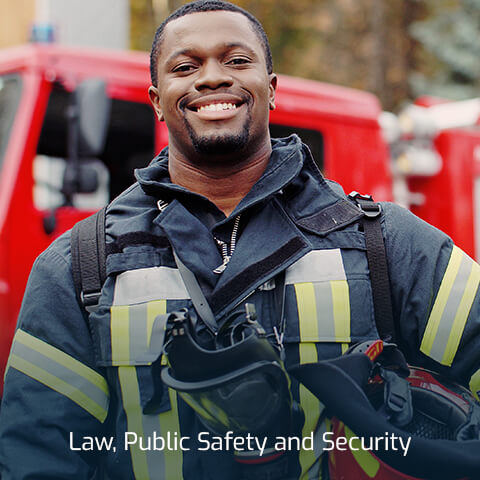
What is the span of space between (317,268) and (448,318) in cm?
29

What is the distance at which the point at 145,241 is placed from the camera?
161 centimetres

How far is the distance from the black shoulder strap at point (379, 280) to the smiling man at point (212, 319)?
0.6 inches

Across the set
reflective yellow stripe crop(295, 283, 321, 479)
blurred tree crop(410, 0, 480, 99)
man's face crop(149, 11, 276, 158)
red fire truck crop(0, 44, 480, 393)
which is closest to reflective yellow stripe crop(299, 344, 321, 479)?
reflective yellow stripe crop(295, 283, 321, 479)

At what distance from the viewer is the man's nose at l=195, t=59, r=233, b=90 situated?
1.64m

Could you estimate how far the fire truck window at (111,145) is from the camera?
3.63 m

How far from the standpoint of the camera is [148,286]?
5.13 feet

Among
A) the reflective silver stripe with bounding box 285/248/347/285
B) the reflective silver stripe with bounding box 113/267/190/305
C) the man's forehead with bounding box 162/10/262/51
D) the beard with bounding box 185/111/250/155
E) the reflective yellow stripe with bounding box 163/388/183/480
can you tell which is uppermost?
the man's forehead with bounding box 162/10/262/51

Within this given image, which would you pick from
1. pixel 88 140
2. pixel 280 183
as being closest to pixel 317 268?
pixel 280 183

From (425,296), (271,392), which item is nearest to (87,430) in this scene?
(271,392)

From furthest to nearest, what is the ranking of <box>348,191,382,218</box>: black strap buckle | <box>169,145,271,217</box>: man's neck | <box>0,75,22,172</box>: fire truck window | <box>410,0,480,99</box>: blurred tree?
<box>410,0,480,99</box>: blurred tree, <box>0,75,22,172</box>: fire truck window, <box>169,145,271,217</box>: man's neck, <box>348,191,382,218</box>: black strap buckle

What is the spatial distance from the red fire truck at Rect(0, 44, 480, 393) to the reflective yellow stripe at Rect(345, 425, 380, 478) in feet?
7.32

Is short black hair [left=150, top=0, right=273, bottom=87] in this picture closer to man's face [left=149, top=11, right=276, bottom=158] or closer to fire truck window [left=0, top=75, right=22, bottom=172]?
man's face [left=149, top=11, right=276, bottom=158]

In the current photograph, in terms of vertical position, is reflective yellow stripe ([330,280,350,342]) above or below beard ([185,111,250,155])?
below

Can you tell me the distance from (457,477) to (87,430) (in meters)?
0.75
